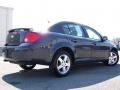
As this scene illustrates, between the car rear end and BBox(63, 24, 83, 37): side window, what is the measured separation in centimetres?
113

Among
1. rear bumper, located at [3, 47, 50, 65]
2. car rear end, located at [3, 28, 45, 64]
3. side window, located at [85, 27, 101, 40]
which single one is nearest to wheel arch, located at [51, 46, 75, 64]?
rear bumper, located at [3, 47, 50, 65]

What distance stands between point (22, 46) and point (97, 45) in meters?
2.87

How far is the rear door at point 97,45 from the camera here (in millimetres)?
8883

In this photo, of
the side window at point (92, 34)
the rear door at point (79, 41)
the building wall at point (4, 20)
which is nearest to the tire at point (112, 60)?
the side window at point (92, 34)

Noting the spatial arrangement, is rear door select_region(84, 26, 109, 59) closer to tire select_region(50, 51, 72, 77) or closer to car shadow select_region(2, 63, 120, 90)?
car shadow select_region(2, 63, 120, 90)

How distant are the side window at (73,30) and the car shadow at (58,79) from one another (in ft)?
3.75

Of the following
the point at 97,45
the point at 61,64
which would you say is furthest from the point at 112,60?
the point at 61,64

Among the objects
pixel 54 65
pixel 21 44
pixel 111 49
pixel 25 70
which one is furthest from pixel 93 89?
pixel 111 49

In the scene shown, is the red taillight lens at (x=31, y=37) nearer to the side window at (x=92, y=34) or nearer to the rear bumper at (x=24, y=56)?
the rear bumper at (x=24, y=56)

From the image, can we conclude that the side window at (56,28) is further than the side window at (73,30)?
No

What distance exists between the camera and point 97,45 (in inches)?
357

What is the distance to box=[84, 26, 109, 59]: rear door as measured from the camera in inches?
350

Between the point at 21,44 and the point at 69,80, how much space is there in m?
1.49

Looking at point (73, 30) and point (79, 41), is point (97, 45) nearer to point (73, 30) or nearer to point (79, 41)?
point (79, 41)
